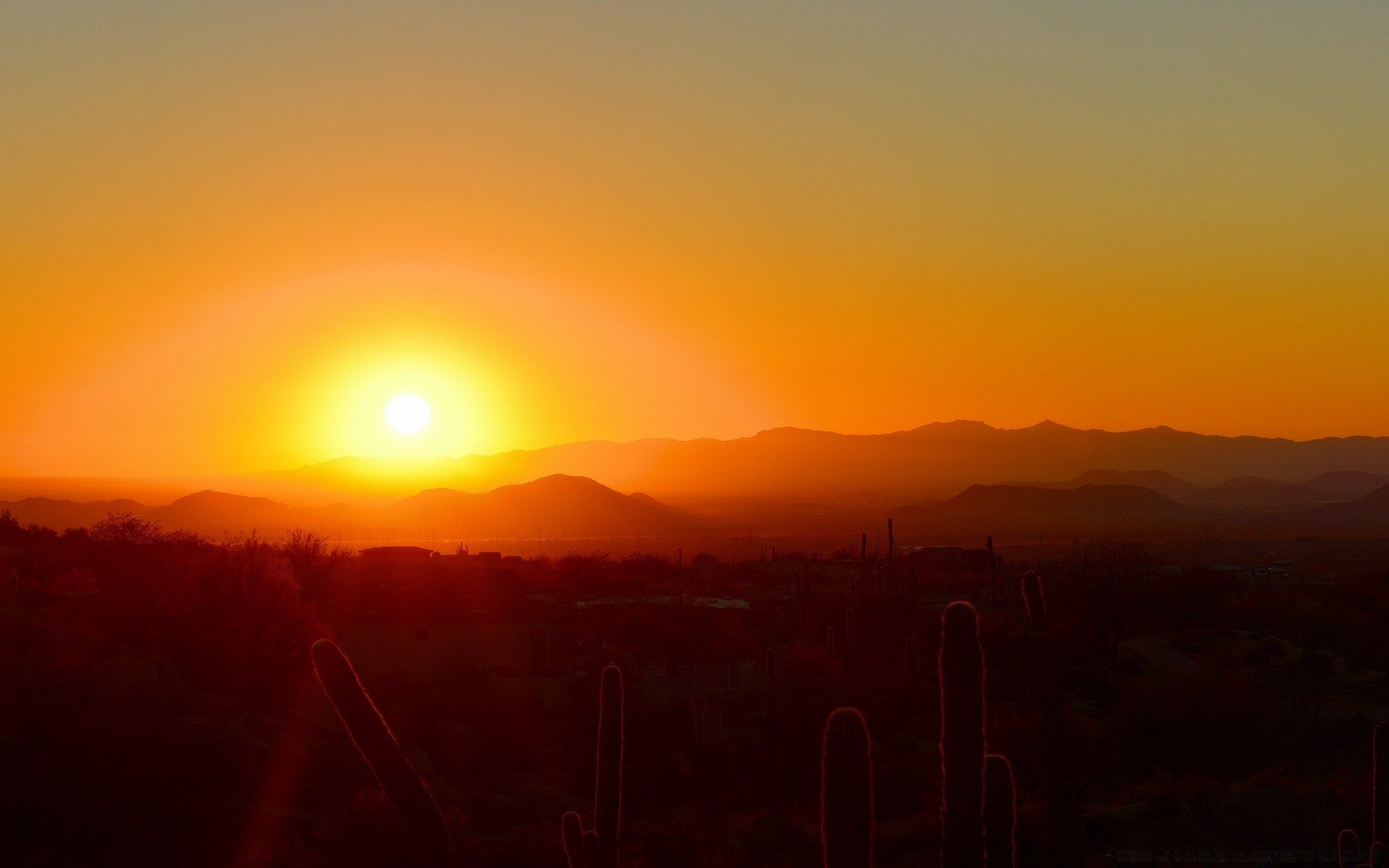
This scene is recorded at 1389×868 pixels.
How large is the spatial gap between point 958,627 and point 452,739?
2168 cm

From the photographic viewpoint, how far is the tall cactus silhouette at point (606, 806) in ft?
41.1

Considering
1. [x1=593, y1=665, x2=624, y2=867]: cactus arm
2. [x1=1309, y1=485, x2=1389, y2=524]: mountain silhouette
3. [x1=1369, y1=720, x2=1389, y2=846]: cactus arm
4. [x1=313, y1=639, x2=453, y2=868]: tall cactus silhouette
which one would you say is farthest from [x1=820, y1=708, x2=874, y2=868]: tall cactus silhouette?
[x1=1309, y1=485, x2=1389, y2=524]: mountain silhouette

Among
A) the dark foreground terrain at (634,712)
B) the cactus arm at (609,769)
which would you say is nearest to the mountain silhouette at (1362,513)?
the dark foreground terrain at (634,712)

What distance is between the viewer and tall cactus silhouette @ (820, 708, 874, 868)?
356 inches

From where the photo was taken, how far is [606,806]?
43.6 feet

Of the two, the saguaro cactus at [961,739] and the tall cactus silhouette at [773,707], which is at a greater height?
the saguaro cactus at [961,739]

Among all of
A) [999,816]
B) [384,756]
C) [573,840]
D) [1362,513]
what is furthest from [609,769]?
[1362,513]

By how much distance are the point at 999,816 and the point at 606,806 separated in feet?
15.7

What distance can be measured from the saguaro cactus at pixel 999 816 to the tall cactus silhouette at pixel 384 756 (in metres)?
5.03

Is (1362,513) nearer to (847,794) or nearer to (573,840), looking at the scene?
(573,840)

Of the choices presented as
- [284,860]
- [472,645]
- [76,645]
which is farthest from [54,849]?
[472,645]

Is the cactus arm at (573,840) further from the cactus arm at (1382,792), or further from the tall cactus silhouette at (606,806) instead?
the cactus arm at (1382,792)

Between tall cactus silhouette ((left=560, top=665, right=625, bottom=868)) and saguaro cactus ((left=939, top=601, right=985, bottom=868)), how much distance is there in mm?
4409

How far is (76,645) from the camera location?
89.5 feet
